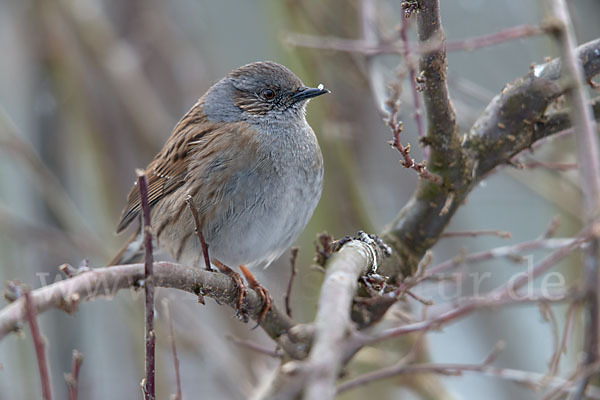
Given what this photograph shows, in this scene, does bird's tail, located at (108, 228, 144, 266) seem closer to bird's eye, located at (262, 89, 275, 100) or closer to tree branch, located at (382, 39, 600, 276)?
bird's eye, located at (262, 89, 275, 100)

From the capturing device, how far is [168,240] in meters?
3.67

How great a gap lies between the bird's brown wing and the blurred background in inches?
27.5

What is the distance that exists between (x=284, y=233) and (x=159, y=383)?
62.6 inches

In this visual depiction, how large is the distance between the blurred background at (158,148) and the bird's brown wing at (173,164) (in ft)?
2.29

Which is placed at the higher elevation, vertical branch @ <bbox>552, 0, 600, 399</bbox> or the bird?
the bird

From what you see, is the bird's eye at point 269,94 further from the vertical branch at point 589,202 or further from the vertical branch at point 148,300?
the vertical branch at point 589,202

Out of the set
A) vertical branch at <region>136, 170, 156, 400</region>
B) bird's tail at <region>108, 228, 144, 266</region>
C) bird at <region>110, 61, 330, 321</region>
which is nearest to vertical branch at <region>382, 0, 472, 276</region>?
bird at <region>110, 61, 330, 321</region>

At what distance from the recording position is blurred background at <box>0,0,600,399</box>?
4.31m

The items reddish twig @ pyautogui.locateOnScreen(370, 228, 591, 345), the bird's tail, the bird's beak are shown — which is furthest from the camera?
the bird's tail

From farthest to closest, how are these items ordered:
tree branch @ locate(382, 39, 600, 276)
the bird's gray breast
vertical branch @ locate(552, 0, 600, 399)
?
the bird's gray breast, tree branch @ locate(382, 39, 600, 276), vertical branch @ locate(552, 0, 600, 399)

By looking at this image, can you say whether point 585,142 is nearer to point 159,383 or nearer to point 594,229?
point 594,229

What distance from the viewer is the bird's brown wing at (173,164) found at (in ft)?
12.3

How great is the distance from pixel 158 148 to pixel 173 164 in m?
1.36

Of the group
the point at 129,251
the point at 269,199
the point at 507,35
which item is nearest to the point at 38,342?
the point at 507,35
